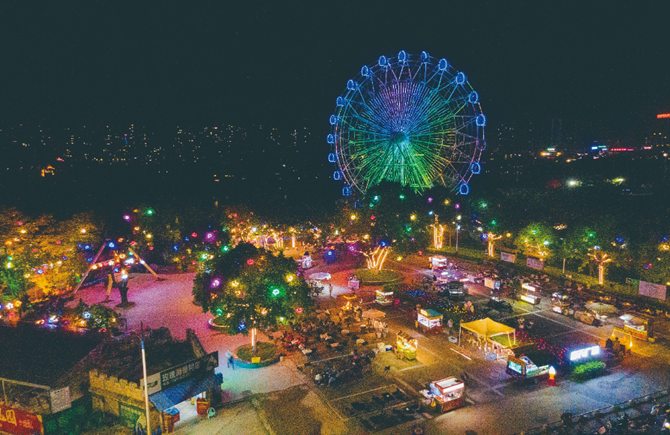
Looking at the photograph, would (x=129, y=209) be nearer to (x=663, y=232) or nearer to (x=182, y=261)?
(x=182, y=261)

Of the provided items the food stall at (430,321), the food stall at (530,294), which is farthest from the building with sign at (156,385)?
the food stall at (530,294)

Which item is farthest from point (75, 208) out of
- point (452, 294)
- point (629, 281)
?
point (629, 281)

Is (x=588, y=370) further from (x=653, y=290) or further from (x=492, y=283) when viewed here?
(x=492, y=283)

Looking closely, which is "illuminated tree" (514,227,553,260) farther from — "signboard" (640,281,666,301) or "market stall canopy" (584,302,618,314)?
"market stall canopy" (584,302,618,314)

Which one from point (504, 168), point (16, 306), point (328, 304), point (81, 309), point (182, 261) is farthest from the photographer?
point (504, 168)

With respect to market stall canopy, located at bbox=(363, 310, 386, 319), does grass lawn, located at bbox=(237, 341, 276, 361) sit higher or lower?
lower

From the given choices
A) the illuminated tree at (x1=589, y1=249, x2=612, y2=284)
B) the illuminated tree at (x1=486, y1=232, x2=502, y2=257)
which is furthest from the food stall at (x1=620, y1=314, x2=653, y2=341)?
the illuminated tree at (x1=486, y1=232, x2=502, y2=257)

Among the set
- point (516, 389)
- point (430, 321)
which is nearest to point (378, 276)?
point (430, 321)
